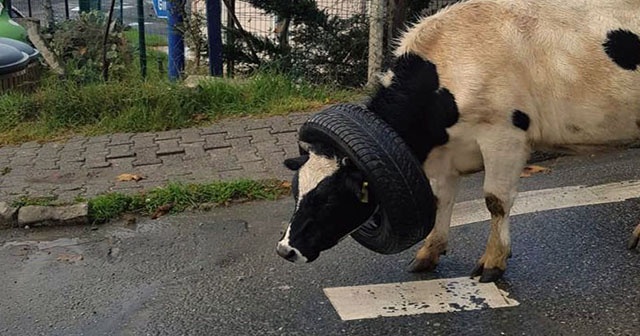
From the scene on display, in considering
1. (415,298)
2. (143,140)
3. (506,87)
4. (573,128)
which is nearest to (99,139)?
(143,140)

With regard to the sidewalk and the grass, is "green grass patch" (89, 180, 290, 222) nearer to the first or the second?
the grass

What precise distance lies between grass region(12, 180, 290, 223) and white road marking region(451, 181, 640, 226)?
1287 mm

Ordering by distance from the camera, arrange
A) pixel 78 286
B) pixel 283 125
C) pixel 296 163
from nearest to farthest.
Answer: pixel 296 163, pixel 78 286, pixel 283 125

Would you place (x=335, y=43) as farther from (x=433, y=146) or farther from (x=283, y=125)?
(x=433, y=146)

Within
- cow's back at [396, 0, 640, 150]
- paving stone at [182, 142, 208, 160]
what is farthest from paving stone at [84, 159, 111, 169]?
cow's back at [396, 0, 640, 150]

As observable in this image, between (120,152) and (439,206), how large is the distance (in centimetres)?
316

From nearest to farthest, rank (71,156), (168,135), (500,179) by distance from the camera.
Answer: (500,179) < (71,156) < (168,135)

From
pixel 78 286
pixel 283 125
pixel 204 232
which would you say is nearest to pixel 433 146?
pixel 204 232

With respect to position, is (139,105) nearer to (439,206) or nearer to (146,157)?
(146,157)

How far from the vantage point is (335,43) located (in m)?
8.22

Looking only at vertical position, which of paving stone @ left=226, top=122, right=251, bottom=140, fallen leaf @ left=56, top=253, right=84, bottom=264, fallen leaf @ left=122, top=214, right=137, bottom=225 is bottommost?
fallen leaf @ left=56, top=253, right=84, bottom=264

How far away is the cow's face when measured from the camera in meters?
3.51

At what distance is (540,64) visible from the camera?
148 inches

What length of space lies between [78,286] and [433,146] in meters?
2.04
